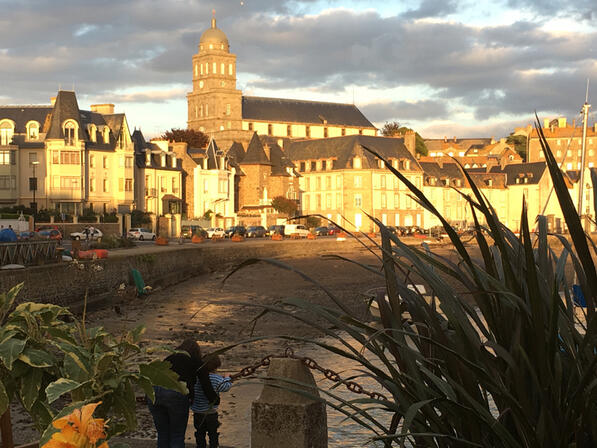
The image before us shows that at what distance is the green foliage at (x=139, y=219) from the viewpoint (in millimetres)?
66625

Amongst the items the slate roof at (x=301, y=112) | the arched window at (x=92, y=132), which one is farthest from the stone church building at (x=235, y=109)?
the arched window at (x=92, y=132)

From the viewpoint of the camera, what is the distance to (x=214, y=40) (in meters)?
137

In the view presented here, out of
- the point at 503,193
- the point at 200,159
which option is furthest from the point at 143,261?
the point at 503,193

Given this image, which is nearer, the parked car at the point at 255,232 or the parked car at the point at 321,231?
the parked car at the point at 255,232

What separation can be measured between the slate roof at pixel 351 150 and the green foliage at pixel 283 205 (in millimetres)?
8759

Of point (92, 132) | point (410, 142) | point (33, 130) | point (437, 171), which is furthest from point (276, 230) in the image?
point (437, 171)

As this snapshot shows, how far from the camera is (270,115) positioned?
13638 centimetres

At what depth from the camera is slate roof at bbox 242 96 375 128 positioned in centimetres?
13594

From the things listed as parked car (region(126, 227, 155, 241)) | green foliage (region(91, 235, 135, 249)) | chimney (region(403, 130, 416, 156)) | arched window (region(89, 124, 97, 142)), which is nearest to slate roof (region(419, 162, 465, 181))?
chimney (region(403, 130, 416, 156))

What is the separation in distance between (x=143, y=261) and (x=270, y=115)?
100660 mm

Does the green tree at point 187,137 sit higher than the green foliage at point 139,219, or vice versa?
the green tree at point 187,137

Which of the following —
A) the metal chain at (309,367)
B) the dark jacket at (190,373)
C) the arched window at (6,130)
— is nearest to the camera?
the metal chain at (309,367)

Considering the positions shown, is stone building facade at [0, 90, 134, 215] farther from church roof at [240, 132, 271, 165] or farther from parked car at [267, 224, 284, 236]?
church roof at [240, 132, 271, 165]

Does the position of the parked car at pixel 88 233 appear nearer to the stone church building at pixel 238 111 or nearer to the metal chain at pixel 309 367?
the metal chain at pixel 309 367
